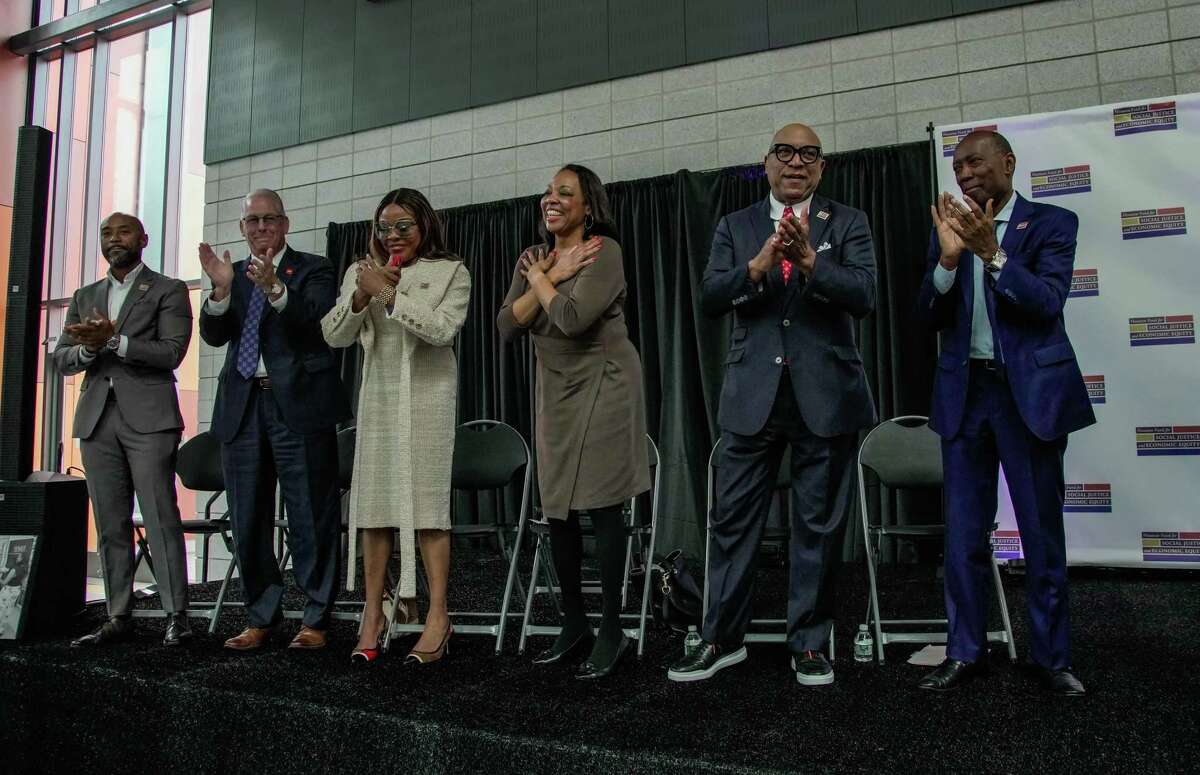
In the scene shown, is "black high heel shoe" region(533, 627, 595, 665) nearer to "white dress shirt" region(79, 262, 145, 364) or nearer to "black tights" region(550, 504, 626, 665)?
"black tights" region(550, 504, 626, 665)

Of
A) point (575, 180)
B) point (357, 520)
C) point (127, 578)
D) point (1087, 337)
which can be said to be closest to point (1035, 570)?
point (575, 180)

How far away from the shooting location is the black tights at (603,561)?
2.44 meters

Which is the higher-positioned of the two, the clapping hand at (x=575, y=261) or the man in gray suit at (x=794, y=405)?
the clapping hand at (x=575, y=261)

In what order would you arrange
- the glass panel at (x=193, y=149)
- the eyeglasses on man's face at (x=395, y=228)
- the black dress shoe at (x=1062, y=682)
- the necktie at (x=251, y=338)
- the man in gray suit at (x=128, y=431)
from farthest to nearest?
the glass panel at (x=193, y=149), the man in gray suit at (x=128, y=431), the necktie at (x=251, y=338), the eyeglasses on man's face at (x=395, y=228), the black dress shoe at (x=1062, y=682)

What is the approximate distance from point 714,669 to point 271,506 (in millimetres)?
1767

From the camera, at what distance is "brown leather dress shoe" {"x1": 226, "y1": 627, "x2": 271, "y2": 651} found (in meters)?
2.90

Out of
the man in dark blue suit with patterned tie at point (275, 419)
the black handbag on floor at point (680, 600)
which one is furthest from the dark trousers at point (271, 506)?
the black handbag on floor at point (680, 600)

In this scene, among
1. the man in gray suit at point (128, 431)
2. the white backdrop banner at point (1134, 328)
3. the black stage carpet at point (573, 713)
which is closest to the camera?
the black stage carpet at point (573, 713)

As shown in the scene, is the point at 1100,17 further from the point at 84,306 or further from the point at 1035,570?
the point at 84,306

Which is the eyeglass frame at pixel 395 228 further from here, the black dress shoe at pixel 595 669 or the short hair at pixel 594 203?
the black dress shoe at pixel 595 669

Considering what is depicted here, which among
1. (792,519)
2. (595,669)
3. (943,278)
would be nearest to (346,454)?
(595,669)

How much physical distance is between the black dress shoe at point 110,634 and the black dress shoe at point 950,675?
2.81 metres

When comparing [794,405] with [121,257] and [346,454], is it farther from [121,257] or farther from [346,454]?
[121,257]

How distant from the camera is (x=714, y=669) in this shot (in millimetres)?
2377
